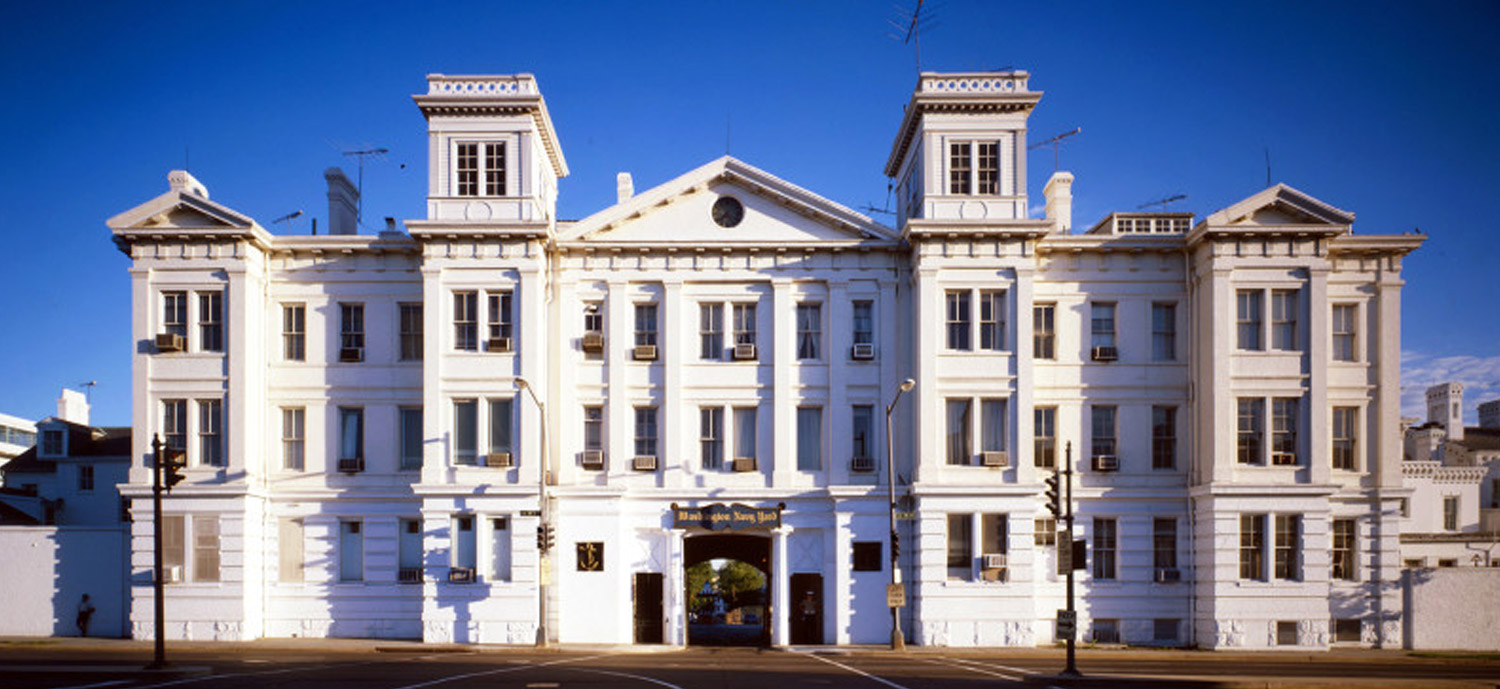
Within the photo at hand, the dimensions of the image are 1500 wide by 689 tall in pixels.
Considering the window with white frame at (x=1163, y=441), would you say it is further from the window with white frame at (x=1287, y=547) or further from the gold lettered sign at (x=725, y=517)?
the gold lettered sign at (x=725, y=517)

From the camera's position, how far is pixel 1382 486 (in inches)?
1291

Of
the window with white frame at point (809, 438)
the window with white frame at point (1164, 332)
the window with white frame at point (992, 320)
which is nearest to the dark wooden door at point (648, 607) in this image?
the window with white frame at point (809, 438)

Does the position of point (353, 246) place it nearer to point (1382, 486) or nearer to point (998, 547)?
point (998, 547)

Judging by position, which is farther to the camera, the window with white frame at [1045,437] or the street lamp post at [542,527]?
the window with white frame at [1045,437]

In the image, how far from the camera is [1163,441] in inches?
1332

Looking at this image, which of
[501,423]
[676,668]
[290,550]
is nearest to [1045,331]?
[676,668]

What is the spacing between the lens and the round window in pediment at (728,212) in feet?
111

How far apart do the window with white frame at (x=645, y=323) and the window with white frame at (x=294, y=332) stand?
33.8 feet

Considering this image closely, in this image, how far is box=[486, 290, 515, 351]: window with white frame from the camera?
32688mm

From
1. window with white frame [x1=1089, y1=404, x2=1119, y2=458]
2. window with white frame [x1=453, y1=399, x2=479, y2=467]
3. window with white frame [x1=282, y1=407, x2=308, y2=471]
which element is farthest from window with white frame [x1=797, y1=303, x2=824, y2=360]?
window with white frame [x1=282, y1=407, x2=308, y2=471]

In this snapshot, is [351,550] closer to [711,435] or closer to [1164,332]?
[711,435]

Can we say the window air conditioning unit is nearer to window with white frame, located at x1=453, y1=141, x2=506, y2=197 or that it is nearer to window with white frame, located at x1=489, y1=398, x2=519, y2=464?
window with white frame, located at x1=453, y1=141, x2=506, y2=197

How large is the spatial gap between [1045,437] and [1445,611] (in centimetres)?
1277

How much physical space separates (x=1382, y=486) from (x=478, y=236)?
27989mm
